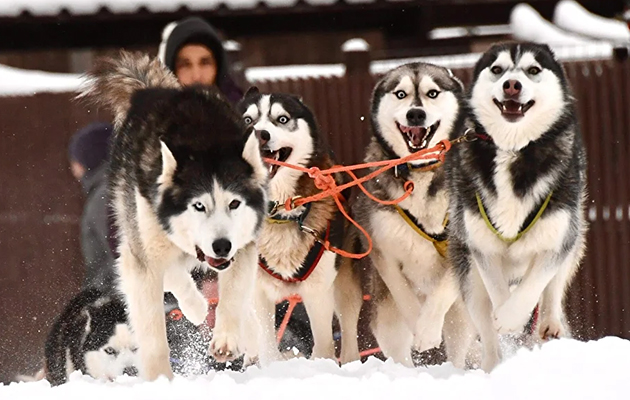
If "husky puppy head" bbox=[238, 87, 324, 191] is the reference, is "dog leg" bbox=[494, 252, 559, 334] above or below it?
below

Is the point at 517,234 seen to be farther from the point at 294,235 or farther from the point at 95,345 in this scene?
the point at 95,345

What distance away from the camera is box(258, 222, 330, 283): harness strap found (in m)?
4.28

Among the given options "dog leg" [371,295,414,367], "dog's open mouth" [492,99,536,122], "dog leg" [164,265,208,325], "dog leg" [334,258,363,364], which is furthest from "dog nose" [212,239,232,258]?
"dog leg" [371,295,414,367]

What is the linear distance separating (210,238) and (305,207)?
1406mm

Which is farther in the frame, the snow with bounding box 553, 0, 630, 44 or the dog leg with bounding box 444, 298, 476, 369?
the snow with bounding box 553, 0, 630, 44

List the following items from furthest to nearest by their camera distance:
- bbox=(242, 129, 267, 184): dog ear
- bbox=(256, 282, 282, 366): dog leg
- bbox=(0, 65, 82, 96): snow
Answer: bbox=(0, 65, 82, 96): snow → bbox=(256, 282, 282, 366): dog leg → bbox=(242, 129, 267, 184): dog ear

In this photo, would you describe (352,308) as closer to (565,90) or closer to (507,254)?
(507,254)

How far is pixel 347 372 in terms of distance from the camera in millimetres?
3428

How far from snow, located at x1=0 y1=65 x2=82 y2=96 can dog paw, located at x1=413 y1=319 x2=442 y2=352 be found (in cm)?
360

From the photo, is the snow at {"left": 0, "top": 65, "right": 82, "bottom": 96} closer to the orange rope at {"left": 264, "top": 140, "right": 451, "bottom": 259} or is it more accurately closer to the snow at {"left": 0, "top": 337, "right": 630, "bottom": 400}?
the orange rope at {"left": 264, "top": 140, "right": 451, "bottom": 259}

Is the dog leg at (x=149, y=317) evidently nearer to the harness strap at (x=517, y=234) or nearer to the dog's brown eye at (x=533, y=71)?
the harness strap at (x=517, y=234)

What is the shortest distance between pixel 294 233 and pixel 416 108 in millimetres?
724

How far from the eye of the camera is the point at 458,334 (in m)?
4.61

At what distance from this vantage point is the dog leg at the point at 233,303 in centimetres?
309
